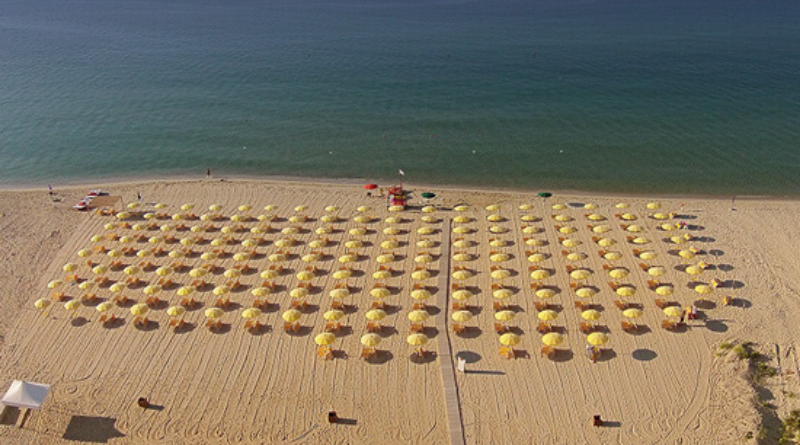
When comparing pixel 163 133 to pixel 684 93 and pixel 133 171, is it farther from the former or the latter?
pixel 684 93

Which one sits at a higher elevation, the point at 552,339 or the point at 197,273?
the point at 552,339

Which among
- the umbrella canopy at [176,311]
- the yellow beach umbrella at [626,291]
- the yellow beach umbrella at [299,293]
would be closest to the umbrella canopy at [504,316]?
the yellow beach umbrella at [626,291]

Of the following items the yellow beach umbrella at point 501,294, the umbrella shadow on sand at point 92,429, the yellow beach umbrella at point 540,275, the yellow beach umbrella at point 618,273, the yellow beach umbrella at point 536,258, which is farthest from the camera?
the yellow beach umbrella at point 536,258

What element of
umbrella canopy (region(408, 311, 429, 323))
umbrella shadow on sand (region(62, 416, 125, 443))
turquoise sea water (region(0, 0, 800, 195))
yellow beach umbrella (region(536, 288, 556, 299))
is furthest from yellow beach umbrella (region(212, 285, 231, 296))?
turquoise sea water (region(0, 0, 800, 195))

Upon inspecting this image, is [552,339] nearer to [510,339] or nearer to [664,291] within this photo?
[510,339]

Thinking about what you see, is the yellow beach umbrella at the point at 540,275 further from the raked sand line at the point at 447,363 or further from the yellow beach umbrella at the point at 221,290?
the yellow beach umbrella at the point at 221,290

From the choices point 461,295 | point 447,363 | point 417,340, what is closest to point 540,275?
point 461,295
